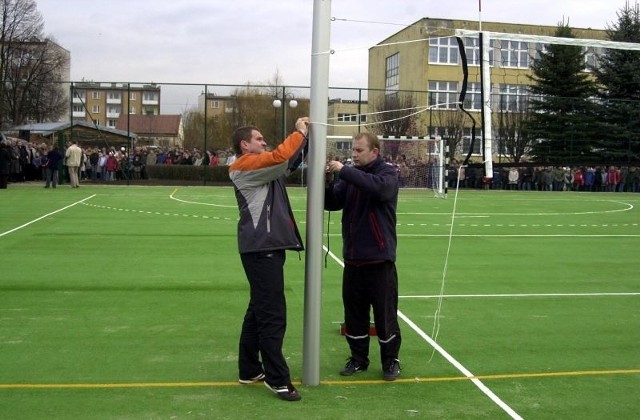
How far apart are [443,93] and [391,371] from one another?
4031 cm

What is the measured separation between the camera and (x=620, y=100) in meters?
42.5

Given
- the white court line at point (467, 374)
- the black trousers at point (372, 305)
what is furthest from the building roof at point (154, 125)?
the black trousers at point (372, 305)

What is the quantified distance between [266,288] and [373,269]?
100 cm

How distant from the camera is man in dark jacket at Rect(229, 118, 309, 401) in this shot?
5652mm

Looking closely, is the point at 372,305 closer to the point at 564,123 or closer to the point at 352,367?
the point at 352,367

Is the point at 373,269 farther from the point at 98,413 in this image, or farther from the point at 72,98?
the point at 72,98

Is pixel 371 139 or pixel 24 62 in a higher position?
pixel 24 62

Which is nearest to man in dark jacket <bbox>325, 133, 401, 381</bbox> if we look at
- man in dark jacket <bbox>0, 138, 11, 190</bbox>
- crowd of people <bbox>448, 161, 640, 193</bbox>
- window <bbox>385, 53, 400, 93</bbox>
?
man in dark jacket <bbox>0, 138, 11, 190</bbox>

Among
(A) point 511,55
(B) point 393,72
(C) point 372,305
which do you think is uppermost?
(B) point 393,72

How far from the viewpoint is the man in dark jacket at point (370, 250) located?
622cm

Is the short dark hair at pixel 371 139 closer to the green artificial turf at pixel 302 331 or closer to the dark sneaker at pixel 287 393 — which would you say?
the green artificial turf at pixel 302 331

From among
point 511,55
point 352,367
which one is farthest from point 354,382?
point 511,55

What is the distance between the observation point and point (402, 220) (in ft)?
67.1

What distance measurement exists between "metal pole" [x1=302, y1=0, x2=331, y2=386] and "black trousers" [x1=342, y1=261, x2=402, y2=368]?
19.6 inches
